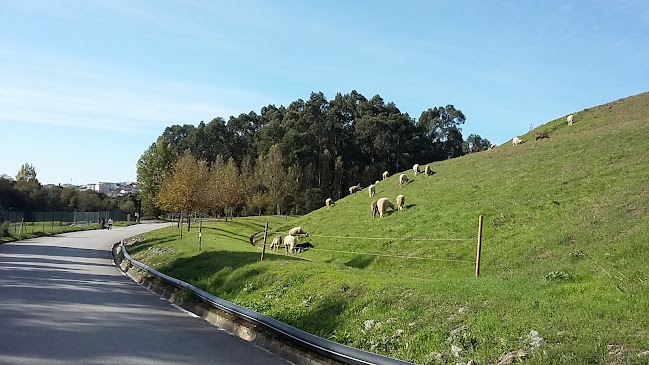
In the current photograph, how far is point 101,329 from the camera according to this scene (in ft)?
35.1

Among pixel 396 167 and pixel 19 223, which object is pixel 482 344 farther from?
pixel 396 167

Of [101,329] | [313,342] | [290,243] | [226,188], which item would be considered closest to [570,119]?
[290,243]

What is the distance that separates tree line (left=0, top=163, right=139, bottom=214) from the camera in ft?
265

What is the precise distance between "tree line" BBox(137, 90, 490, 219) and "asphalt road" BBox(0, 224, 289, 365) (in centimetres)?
4371

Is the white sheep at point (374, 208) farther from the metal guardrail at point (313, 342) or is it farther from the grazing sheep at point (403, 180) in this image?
the metal guardrail at point (313, 342)

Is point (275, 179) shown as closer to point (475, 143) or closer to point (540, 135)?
point (540, 135)

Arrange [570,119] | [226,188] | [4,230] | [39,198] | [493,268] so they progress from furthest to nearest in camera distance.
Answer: [39,198] → [226,188] → [570,119] → [4,230] → [493,268]

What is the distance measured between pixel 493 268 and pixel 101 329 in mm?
10821

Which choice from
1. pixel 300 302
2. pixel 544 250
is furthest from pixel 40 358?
pixel 544 250

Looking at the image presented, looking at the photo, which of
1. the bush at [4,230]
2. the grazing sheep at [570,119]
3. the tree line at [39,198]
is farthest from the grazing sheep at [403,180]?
the tree line at [39,198]

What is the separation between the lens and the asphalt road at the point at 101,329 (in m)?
8.64

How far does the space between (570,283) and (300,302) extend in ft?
18.3

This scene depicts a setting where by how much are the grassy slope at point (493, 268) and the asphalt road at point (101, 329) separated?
171cm

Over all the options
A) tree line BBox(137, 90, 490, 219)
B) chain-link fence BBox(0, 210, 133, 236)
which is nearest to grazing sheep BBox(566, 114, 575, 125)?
tree line BBox(137, 90, 490, 219)
